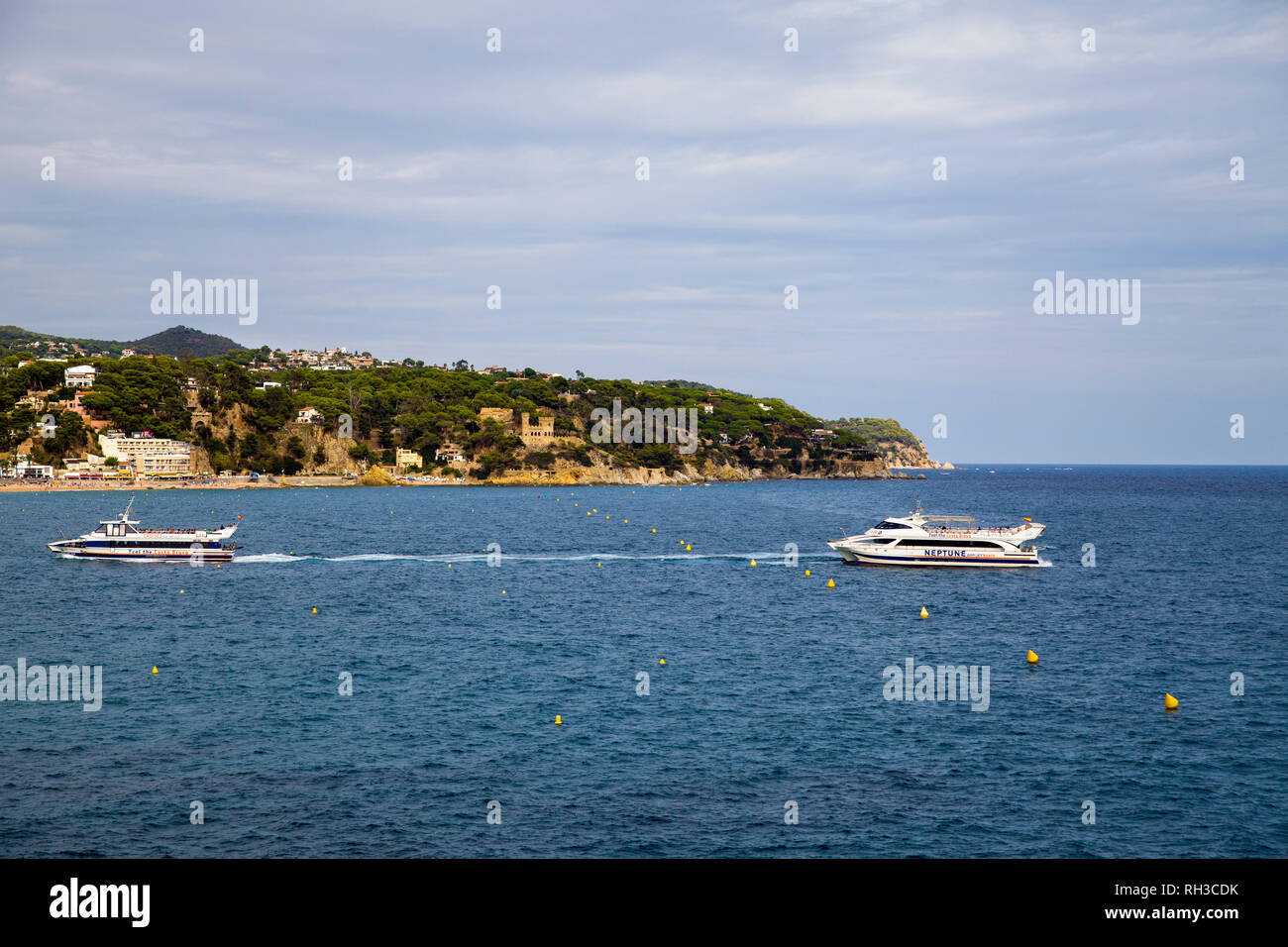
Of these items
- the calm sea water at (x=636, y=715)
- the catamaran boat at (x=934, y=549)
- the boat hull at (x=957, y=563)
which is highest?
the catamaran boat at (x=934, y=549)

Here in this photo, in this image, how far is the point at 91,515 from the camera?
145 m

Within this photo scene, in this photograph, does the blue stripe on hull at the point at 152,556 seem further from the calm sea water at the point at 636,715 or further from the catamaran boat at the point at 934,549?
the catamaran boat at the point at 934,549

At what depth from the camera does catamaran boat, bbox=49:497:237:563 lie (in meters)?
92.4

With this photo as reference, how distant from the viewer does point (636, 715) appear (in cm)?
4050

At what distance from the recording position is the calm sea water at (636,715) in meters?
28.1

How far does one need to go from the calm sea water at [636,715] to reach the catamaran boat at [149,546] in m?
3.76

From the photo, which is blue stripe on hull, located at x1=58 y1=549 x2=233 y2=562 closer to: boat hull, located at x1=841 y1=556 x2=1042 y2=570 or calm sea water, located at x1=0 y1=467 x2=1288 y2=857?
calm sea water, located at x1=0 y1=467 x2=1288 y2=857

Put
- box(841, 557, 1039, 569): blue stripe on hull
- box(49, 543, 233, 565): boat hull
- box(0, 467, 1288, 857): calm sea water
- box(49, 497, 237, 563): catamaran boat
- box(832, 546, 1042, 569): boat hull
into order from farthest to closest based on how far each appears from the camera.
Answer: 1. box(49, 497, 237, 563): catamaran boat
2. box(49, 543, 233, 565): boat hull
3. box(841, 557, 1039, 569): blue stripe on hull
4. box(832, 546, 1042, 569): boat hull
5. box(0, 467, 1288, 857): calm sea water

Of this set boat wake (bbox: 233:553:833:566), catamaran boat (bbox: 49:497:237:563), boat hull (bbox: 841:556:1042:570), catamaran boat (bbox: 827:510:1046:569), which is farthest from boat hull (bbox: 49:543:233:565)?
boat hull (bbox: 841:556:1042:570)

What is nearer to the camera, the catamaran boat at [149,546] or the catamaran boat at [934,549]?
the catamaran boat at [934,549]

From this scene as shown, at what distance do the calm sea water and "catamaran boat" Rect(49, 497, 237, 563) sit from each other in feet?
12.3

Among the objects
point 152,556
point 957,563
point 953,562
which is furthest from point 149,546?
point 957,563

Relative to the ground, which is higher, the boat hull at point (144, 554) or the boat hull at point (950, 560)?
the boat hull at point (144, 554)

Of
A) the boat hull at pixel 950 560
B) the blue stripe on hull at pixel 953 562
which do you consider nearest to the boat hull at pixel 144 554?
the boat hull at pixel 950 560
